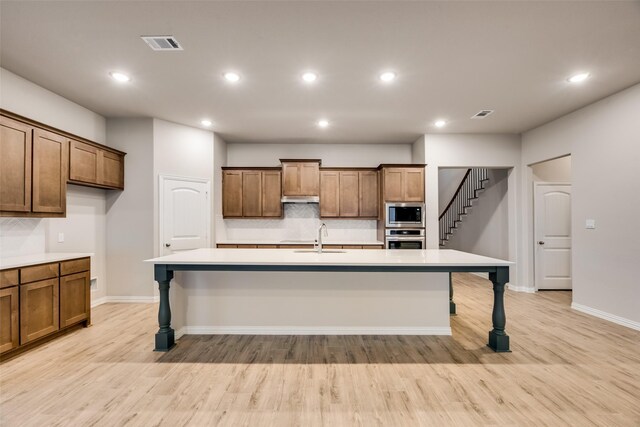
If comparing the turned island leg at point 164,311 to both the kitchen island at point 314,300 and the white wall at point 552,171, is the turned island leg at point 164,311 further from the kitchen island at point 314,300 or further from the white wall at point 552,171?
the white wall at point 552,171

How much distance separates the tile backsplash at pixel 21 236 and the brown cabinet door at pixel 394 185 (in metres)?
5.12

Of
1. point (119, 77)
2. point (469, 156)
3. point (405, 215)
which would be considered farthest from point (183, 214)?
point (469, 156)

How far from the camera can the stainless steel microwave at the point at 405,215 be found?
5.66 meters

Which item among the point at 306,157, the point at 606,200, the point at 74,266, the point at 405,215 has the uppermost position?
the point at 306,157

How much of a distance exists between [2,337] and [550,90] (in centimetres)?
641

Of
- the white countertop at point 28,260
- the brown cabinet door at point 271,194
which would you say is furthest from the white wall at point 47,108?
the brown cabinet door at point 271,194

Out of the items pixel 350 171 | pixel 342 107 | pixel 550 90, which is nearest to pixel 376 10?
pixel 342 107

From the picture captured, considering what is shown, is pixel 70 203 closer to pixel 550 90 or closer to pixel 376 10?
pixel 376 10

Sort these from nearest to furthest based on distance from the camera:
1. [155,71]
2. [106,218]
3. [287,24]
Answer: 1. [287,24]
2. [155,71]
3. [106,218]

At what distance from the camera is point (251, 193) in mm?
6059

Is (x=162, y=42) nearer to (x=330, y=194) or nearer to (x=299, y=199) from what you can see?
(x=299, y=199)

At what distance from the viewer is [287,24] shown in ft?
8.26

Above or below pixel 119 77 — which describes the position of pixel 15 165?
below

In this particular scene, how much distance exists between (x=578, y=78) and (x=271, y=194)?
4.83 m
